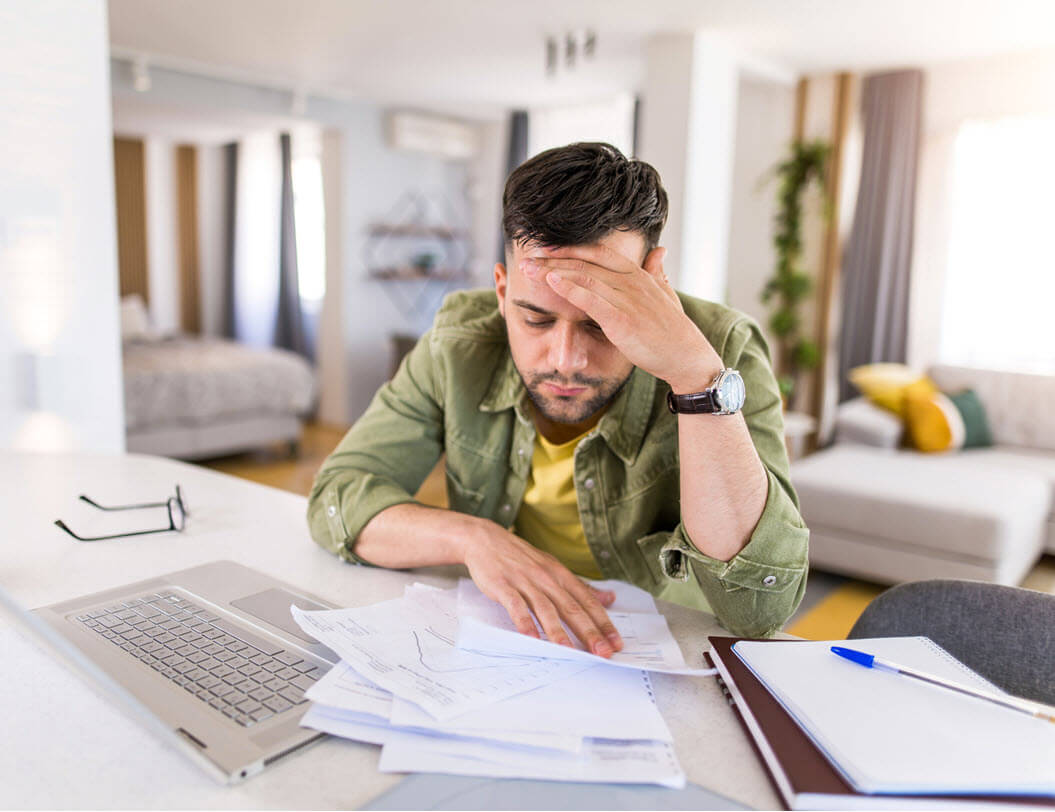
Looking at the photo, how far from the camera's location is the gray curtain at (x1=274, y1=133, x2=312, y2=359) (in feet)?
20.9

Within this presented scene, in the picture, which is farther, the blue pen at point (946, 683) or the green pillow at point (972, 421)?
the green pillow at point (972, 421)

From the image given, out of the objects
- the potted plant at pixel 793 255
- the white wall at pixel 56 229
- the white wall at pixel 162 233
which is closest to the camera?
the white wall at pixel 56 229

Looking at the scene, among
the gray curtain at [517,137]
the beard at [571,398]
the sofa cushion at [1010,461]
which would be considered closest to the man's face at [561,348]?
the beard at [571,398]

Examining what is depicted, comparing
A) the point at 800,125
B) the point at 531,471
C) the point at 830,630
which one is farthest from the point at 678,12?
the point at 531,471

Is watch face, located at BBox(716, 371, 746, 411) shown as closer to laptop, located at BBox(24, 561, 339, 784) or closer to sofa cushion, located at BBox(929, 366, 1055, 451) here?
laptop, located at BBox(24, 561, 339, 784)

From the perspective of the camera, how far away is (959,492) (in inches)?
118

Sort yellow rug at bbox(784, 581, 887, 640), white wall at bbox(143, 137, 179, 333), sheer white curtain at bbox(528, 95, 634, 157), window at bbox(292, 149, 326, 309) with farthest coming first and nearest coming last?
white wall at bbox(143, 137, 179, 333)
window at bbox(292, 149, 326, 309)
sheer white curtain at bbox(528, 95, 634, 157)
yellow rug at bbox(784, 581, 887, 640)

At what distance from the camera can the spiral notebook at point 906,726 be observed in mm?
580

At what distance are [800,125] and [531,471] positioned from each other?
4328 mm

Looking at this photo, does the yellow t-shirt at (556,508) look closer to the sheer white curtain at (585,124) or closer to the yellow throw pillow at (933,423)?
the yellow throw pillow at (933,423)

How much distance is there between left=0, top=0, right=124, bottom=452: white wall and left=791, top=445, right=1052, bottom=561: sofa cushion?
2.40m

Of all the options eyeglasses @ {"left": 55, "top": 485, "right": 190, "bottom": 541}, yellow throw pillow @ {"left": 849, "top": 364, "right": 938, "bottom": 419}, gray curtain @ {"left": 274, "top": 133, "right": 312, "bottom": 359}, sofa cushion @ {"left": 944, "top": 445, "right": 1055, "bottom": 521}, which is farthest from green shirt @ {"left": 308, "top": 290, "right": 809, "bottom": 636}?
gray curtain @ {"left": 274, "top": 133, "right": 312, "bottom": 359}

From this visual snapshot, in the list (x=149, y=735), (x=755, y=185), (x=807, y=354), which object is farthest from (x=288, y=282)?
(x=149, y=735)

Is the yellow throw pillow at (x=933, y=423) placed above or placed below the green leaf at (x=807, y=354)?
below
